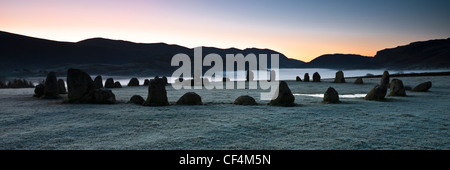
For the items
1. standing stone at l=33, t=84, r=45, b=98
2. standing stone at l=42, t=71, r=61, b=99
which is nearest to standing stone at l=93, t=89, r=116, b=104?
standing stone at l=42, t=71, r=61, b=99

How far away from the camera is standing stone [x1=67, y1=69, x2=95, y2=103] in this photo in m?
13.3

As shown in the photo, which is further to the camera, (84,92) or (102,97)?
(84,92)

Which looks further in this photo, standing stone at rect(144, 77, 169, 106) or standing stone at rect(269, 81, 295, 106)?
standing stone at rect(269, 81, 295, 106)

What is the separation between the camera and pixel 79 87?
1359cm

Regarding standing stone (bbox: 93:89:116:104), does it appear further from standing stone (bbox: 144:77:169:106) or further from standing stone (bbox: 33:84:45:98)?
standing stone (bbox: 33:84:45:98)

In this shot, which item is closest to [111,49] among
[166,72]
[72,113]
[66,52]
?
[66,52]

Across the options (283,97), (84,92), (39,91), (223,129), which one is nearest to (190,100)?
(283,97)

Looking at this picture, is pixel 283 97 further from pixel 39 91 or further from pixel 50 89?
pixel 39 91

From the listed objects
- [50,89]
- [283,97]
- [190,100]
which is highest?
[50,89]

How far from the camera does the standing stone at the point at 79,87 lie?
43.8 ft

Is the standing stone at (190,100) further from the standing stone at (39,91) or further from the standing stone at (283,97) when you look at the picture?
the standing stone at (39,91)

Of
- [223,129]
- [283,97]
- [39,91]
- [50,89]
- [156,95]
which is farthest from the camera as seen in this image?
[39,91]

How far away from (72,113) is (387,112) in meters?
11.7

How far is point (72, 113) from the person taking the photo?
10.4 m
